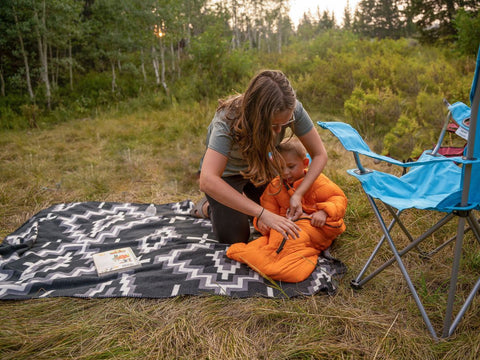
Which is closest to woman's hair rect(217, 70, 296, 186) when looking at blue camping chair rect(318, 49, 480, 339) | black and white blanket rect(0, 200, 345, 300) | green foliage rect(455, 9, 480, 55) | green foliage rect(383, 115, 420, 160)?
blue camping chair rect(318, 49, 480, 339)

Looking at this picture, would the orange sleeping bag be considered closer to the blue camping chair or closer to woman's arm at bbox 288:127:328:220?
woman's arm at bbox 288:127:328:220

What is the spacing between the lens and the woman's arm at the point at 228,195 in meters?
1.74

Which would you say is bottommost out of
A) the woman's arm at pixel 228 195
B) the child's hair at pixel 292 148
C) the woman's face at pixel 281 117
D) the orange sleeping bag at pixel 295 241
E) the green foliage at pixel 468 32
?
the orange sleeping bag at pixel 295 241

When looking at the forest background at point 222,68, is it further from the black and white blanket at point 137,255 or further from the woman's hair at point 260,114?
the black and white blanket at point 137,255

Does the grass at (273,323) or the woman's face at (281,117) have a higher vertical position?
the woman's face at (281,117)

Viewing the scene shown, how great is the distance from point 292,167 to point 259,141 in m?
0.52

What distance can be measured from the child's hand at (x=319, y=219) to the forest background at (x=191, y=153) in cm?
35

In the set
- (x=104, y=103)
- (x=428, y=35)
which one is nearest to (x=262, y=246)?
(x=104, y=103)

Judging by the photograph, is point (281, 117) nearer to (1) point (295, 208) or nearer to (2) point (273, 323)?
(1) point (295, 208)

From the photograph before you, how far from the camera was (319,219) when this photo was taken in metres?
2.06

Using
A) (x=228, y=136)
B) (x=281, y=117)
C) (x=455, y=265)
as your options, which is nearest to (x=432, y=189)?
(x=455, y=265)

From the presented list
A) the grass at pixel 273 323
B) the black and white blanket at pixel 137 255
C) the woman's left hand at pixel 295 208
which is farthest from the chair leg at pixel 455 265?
the woman's left hand at pixel 295 208

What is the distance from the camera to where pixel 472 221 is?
1.42 m

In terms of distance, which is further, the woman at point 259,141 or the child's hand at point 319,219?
the child's hand at point 319,219
